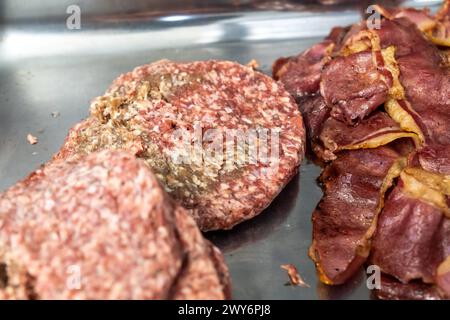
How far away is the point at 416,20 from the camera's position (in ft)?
12.6

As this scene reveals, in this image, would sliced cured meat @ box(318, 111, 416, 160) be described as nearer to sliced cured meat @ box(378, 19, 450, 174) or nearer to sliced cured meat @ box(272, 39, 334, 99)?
sliced cured meat @ box(378, 19, 450, 174)

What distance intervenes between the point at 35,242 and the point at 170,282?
1.88 ft

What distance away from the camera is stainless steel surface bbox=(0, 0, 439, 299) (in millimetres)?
3558

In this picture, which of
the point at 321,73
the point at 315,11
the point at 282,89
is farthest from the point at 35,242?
the point at 315,11

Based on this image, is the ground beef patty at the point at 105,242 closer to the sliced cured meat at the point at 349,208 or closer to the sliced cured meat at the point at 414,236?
the sliced cured meat at the point at 349,208

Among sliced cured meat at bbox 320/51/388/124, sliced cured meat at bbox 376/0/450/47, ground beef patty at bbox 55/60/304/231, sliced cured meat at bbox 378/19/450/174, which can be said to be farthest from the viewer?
sliced cured meat at bbox 376/0/450/47

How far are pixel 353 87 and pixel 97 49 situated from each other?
2.29m

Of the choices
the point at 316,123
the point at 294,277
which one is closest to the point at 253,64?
the point at 316,123

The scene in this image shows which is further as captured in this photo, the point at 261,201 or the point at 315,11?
the point at 315,11

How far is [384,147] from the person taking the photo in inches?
123

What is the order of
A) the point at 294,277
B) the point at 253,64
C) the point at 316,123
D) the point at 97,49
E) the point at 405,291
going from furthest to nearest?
the point at 97,49
the point at 253,64
the point at 316,123
the point at 294,277
the point at 405,291

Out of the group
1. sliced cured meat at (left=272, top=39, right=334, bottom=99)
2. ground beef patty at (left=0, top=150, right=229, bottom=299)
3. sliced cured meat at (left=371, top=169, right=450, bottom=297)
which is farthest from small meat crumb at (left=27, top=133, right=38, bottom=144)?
sliced cured meat at (left=371, top=169, right=450, bottom=297)

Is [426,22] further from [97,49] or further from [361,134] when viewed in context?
[97,49]
